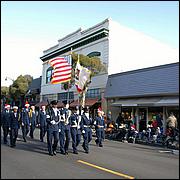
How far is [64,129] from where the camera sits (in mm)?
7789

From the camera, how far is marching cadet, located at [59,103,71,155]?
7607 mm

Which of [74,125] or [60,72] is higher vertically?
[60,72]

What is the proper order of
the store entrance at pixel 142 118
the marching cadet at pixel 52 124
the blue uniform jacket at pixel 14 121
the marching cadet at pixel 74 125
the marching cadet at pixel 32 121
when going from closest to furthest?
the store entrance at pixel 142 118 → the marching cadet at pixel 52 124 → the marching cadet at pixel 74 125 → the blue uniform jacket at pixel 14 121 → the marching cadet at pixel 32 121

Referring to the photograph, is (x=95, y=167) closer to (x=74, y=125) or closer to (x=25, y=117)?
(x=74, y=125)

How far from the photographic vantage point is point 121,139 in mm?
12781

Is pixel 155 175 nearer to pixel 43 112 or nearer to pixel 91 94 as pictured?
pixel 43 112

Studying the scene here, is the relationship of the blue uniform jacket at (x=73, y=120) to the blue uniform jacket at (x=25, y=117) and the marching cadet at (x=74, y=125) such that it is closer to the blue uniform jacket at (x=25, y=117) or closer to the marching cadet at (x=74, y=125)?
the marching cadet at (x=74, y=125)

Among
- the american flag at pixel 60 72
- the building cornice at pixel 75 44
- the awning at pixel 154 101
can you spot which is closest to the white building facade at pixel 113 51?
the building cornice at pixel 75 44

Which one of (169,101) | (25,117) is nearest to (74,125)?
(25,117)

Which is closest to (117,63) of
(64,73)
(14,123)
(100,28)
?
(100,28)

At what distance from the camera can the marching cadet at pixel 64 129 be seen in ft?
25.0

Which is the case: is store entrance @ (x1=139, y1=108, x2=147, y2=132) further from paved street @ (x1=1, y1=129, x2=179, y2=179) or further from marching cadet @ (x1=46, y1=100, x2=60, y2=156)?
marching cadet @ (x1=46, y1=100, x2=60, y2=156)

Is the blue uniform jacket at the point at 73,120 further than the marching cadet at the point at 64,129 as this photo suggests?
Yes

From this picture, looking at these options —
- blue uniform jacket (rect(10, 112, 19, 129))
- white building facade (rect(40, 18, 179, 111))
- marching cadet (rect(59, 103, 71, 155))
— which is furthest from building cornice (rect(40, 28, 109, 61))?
marching cadet (rect(59, 103, 71, 155))
